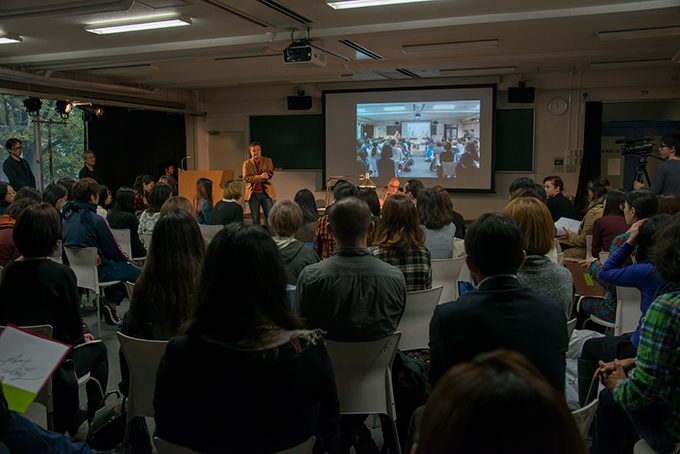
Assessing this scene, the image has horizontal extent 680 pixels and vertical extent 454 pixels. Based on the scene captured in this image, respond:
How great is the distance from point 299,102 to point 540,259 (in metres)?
8.91

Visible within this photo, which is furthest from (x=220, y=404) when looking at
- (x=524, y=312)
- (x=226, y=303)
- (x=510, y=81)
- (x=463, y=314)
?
(x=510, y=81)

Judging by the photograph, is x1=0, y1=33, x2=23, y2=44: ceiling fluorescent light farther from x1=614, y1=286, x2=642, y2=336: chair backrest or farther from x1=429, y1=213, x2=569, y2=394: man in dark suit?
x1=614, y1=286, x2=642, y2=336: chair backrest

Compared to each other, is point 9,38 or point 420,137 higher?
point 9,38

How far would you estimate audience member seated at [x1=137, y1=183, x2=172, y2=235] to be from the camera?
4797 millimetres

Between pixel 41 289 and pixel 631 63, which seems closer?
pixel 41 289

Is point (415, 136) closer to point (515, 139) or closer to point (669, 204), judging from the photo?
point (515, 139)

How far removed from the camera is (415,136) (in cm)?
984

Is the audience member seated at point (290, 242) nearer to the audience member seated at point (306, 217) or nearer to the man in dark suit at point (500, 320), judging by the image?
the man in dark suit at point (500, 320)

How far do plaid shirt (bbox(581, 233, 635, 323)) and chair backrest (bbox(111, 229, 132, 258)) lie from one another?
3932 millimetres

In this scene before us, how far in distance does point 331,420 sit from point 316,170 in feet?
31.1

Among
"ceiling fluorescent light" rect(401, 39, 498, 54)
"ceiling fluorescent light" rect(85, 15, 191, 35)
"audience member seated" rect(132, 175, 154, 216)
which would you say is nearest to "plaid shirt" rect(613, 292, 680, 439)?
"ceiling fluorescent light" rect(85, 15, 191, 35)

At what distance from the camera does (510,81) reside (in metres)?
9.11

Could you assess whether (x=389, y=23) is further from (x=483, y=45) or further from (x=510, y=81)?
(x=510, y=81)

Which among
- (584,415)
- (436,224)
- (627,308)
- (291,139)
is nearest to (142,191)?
(291,139)
